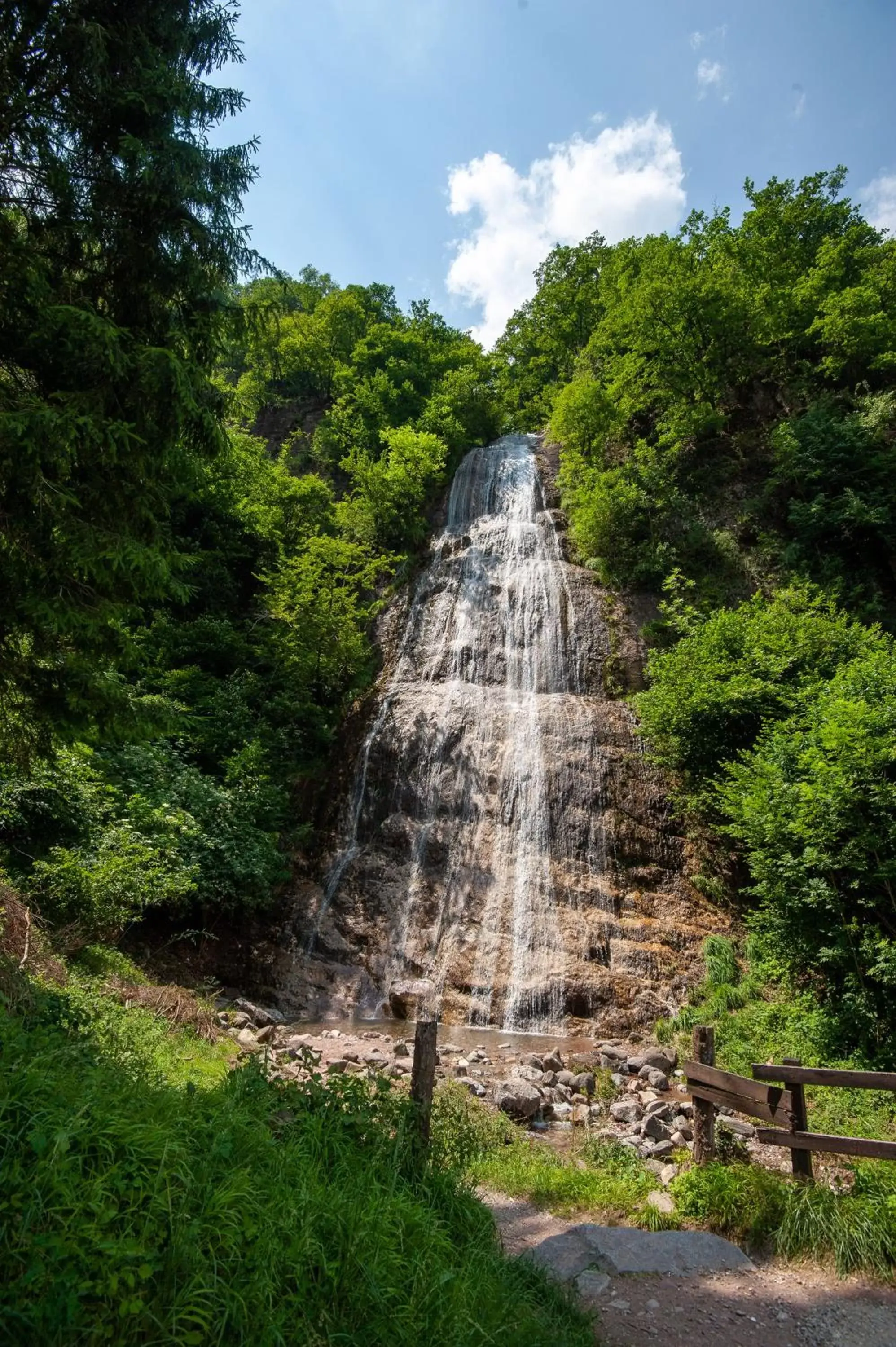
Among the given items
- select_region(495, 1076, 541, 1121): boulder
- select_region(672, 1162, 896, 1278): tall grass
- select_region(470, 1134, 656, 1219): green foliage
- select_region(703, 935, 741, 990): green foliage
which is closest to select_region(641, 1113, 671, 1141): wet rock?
select_region(470, 1134, 656, 1219): green foliage

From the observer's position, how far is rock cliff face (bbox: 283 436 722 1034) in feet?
37.0

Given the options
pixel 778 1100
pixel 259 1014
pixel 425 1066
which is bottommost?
pixel 259 1014

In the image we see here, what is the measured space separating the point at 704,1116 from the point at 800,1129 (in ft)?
2.81

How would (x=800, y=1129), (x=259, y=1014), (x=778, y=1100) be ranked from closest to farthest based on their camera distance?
(x=800, y=1129) < (x=778, y=1100) < (x=259, y=1014)

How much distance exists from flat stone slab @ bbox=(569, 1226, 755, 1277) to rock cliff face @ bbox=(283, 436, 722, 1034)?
6005 millimetres

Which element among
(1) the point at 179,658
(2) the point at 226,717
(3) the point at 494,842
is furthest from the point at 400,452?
(3) the point at 494,842

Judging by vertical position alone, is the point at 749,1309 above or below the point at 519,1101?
below

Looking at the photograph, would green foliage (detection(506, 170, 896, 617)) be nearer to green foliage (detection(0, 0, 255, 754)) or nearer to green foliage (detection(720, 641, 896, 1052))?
green foliage (detection(720, 641, 896, 1052))

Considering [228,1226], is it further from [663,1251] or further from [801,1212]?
[801,1212]

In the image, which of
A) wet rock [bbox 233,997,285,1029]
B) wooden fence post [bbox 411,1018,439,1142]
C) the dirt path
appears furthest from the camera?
wet rock [bbox 233,997,285,1029]

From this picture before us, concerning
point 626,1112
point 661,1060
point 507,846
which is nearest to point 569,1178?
point 626,1112

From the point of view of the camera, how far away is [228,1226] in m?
2.80

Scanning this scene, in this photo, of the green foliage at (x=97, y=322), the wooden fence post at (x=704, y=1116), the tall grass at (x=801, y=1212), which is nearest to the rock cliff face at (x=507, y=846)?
the wooden fence post at (x=704, y=1116)

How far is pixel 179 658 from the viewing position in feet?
54.2
